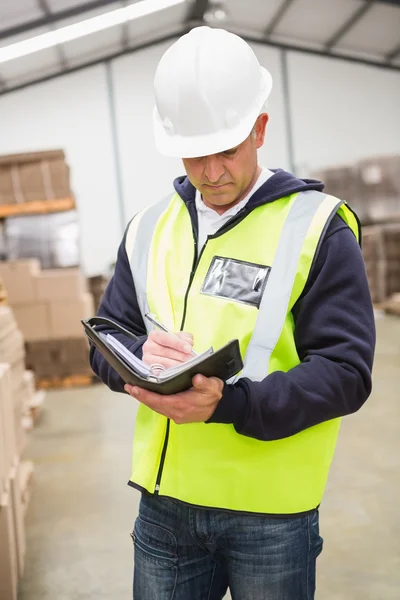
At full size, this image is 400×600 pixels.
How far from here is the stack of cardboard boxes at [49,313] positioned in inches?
270

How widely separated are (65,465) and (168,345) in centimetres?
372

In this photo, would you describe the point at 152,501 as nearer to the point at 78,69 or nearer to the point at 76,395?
the point at 76,395

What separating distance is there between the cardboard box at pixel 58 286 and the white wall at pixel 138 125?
478 centimetres

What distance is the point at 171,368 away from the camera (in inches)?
49.2

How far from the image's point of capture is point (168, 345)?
4.24 ft

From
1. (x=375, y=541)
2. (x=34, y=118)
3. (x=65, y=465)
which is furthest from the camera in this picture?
(x=34, y=118)

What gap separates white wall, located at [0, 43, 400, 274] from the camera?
11320mm

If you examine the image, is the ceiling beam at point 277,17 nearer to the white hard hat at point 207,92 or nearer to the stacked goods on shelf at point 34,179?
the stacked goods on shelf at point 34,179

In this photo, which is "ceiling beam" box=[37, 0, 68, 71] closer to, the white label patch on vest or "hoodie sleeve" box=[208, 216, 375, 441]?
the white label patch on vest

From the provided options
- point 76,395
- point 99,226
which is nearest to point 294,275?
point 76,395

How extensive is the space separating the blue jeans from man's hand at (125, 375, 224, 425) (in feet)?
0.90

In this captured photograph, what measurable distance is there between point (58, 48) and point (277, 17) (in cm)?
356

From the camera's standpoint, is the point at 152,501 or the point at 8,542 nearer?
the point at 152,501

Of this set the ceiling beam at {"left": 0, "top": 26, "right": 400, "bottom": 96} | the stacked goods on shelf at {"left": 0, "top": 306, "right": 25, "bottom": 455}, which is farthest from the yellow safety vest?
the ceiling beam at {"left": 0, "top": 26, "right": 400, "bottom": 96}
